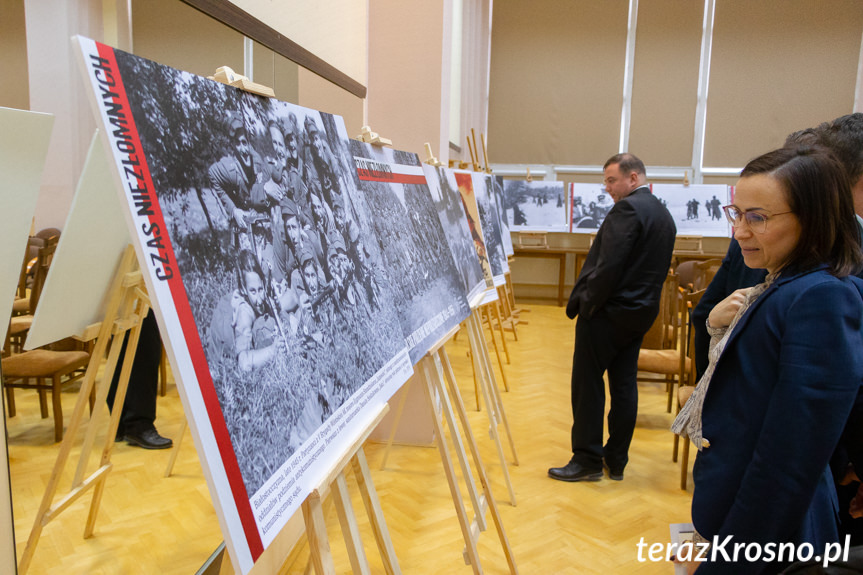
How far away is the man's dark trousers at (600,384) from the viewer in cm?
318

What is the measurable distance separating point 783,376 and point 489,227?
11.1 ft

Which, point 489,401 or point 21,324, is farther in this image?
point 489,401

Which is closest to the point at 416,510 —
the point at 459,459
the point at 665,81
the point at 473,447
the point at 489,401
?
the point at 489,401

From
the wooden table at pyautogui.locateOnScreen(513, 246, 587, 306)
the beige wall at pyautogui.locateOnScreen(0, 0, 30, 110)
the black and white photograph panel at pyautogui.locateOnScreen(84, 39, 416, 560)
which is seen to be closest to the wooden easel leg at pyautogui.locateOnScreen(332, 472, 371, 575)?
the black and white photograph panel at pyautogui.locateOnScreen(84, 39, 416, 560)

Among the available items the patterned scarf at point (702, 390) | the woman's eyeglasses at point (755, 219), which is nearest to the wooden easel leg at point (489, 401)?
the patterned scarf at point (702, 390)

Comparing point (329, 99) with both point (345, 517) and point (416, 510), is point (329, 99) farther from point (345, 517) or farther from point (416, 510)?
point (345, 517)

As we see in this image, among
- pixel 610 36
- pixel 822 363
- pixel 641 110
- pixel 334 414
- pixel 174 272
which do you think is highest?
pixel 610 36

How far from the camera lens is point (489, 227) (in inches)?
174

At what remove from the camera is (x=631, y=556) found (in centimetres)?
259

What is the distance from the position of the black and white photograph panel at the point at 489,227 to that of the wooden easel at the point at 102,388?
94.1 inches

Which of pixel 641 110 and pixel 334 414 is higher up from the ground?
pixel 641 110

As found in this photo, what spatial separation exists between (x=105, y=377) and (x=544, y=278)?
8128 millimetres

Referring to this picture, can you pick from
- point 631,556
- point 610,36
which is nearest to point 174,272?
point 631,556

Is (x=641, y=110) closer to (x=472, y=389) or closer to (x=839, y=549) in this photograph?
(x=472, y=389)
